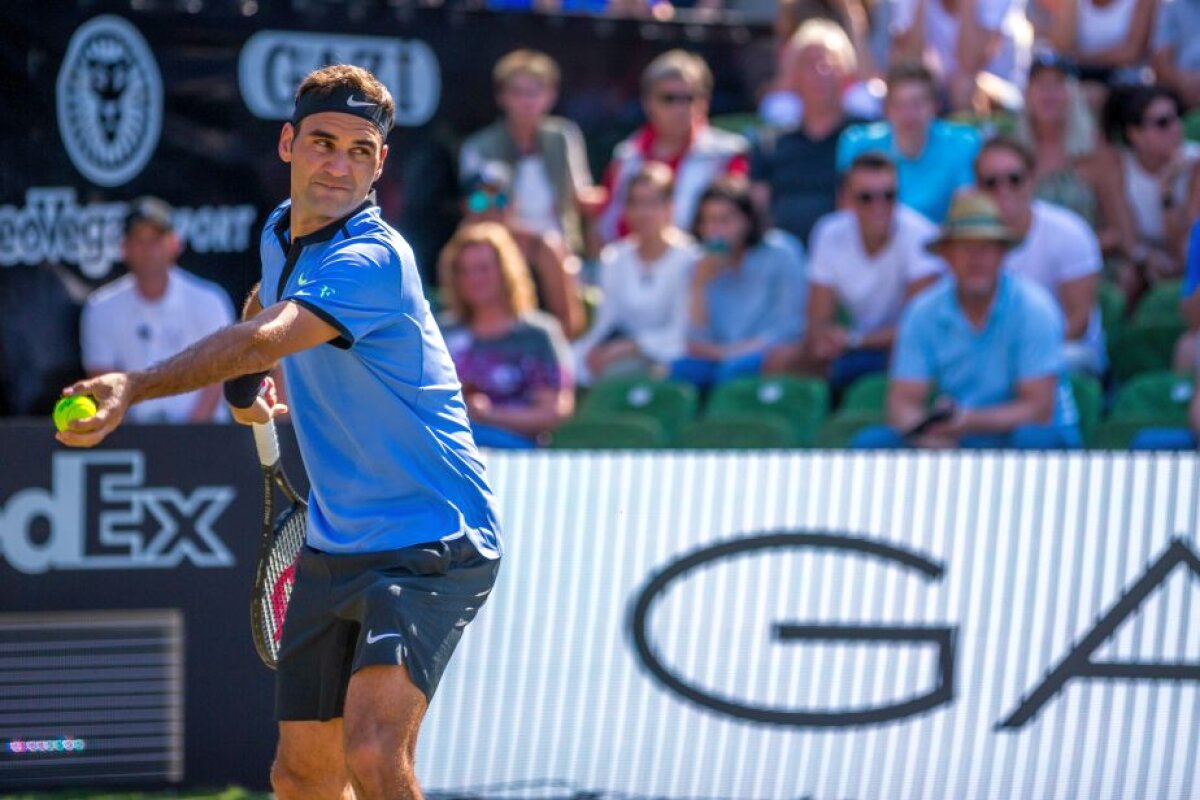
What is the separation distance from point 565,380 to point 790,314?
1.32 metres

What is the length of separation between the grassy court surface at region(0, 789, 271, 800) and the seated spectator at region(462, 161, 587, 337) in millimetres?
3614

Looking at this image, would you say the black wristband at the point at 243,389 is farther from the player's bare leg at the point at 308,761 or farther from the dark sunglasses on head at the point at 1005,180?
the dark sunglasses on head at the point at 1005,180

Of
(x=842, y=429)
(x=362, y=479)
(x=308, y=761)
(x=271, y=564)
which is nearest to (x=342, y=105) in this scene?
(x=362, y=479)

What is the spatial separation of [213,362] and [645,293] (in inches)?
219

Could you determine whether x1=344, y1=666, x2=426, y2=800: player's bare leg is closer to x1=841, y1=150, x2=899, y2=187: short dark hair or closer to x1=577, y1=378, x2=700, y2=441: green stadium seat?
x1=577, y1=378, x2=700, y2=441: green stadium seat

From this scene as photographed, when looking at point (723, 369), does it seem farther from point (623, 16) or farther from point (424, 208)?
point (623, 16)

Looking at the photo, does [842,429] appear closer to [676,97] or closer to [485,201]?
[485,201]

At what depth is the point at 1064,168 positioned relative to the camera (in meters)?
9.12

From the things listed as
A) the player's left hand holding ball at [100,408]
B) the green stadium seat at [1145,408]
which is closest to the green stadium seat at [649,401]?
the green stadium seat at [1145,408]

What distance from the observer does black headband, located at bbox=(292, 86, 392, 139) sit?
13.4ft

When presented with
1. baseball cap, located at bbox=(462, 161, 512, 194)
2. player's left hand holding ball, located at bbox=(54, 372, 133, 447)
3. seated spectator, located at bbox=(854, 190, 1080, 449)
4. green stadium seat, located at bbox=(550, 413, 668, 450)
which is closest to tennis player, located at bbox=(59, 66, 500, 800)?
player's left hand holding ball, located at bbox=(54, 372, 133, 447)

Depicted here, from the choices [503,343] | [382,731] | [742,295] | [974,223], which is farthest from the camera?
[742,295]

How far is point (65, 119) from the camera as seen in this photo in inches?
325

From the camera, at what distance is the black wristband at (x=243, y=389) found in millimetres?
4199
